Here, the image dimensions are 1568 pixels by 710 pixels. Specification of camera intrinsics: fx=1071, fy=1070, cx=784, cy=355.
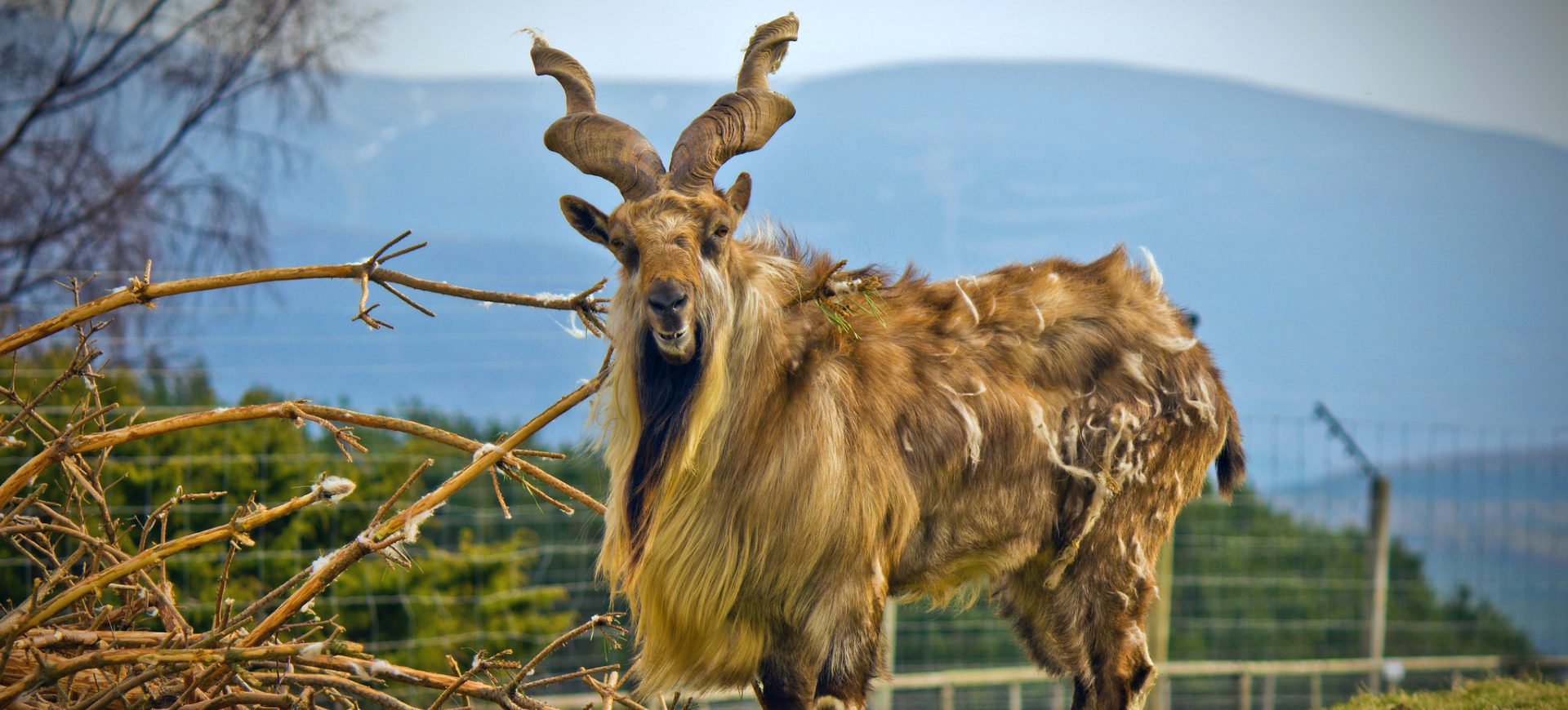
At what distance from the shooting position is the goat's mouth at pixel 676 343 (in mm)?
3002

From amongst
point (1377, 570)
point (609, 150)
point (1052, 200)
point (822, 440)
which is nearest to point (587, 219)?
point (609, 150)

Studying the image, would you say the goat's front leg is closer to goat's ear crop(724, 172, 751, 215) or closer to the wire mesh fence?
goat's ear crop(724, 172, 751, 215)

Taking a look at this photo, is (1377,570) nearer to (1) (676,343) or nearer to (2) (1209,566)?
(2) (1209,566)

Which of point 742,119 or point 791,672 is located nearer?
point 791,672

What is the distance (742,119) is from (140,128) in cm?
1170

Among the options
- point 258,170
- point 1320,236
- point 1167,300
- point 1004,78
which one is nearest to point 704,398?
point 1167,300

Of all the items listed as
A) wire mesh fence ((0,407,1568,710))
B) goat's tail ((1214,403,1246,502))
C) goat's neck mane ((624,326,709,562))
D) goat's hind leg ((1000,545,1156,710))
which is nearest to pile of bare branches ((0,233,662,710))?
goat's neck mane ((624,326,709,562))

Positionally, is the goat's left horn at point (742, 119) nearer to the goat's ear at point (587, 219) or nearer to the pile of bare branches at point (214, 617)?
Result: the goat's ear at point (587, 219)

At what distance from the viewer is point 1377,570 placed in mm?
8758

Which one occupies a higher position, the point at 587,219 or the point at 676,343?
the point at 587,219

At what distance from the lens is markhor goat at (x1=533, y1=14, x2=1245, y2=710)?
130 inches

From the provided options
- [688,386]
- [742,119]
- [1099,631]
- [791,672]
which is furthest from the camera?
[1099,631]

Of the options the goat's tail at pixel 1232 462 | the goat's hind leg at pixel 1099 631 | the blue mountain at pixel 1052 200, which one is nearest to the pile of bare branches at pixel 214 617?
the goat's hind leg at pixel 1099 631

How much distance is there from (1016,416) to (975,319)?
0.42 metres
